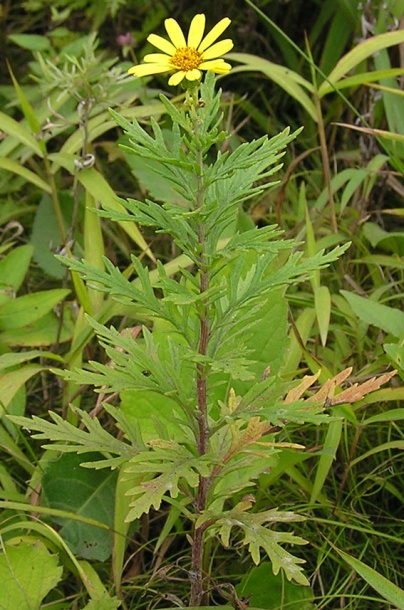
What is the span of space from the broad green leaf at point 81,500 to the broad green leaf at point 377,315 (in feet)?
1.61

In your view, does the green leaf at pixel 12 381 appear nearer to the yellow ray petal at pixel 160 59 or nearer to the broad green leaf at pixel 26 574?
the broad green leaf at pixel 26 574

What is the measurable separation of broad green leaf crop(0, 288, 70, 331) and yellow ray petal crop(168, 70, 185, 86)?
2.36 feet

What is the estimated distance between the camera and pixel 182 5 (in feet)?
7.27

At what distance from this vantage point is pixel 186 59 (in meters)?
0.79

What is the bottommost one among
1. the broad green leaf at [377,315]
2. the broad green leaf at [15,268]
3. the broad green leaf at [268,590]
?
the broad green leaf at [268,590]

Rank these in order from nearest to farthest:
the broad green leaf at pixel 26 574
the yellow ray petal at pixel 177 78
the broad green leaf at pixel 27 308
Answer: the yellow ray petal at pixel 177 78 → the broad green leaf at pixel 26 574 → the broad green leaf at pixel 27 308

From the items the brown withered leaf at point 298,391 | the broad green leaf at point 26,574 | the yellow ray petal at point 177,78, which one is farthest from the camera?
the broad green leaf at point 26,574

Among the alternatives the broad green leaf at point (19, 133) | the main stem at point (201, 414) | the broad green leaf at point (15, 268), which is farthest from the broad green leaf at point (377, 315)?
the broad green leaf at point (19, 133)

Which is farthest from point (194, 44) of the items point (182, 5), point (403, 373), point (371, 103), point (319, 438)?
point (182, 5)

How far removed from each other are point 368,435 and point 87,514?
495 mm

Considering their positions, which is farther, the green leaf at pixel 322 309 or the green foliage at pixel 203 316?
the green leaf at pixel 322 309

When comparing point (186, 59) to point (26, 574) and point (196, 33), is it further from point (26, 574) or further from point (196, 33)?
point (26, 574)

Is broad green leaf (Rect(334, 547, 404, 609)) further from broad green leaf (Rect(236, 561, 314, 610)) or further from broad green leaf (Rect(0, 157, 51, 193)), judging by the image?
broad green leaf (Rect(0, 157, 51, 193))

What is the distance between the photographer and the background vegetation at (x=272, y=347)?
46.1 inches
